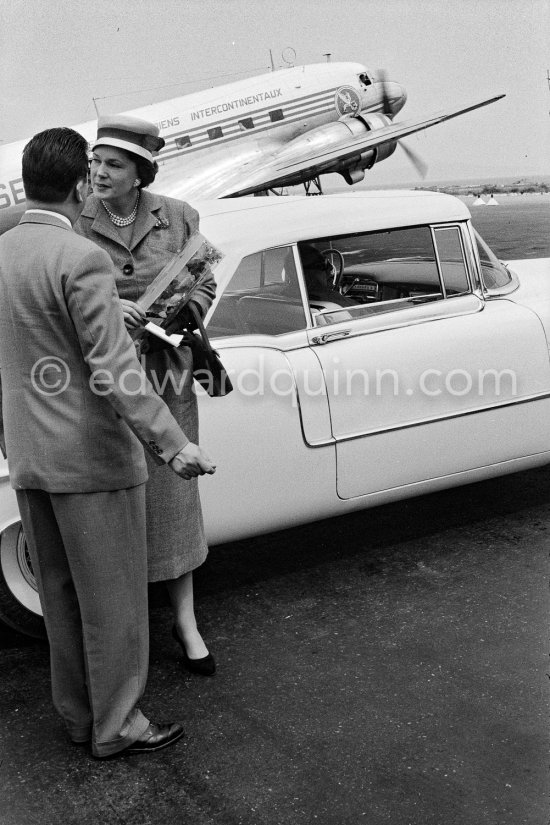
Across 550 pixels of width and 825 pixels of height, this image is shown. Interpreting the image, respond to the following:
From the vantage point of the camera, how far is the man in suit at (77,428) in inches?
85.0

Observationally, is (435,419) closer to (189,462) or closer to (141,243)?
(141,243)

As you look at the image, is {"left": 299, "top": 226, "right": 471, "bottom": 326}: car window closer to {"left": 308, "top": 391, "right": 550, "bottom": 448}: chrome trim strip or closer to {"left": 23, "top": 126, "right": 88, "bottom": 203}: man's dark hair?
{"left": 308, "top": 391, "right": 550, "bottom": 448}: chrome trim strip

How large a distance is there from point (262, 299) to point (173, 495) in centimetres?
100

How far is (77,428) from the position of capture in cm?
223

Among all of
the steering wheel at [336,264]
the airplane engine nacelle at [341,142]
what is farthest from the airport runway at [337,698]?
the airplane engine nacelle at [341,142]

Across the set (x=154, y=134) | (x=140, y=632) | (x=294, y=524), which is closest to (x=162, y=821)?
(x=140, y=632)

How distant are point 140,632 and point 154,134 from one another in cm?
154

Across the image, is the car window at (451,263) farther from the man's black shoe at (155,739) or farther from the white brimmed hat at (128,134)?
the man's black shoe at (155,739)

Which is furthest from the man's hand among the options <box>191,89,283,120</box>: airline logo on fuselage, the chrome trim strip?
<box>191,89,283,120</box>: airline logo on fuselage

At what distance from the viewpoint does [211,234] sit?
11.5 ft

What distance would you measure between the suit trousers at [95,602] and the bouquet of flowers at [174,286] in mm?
586

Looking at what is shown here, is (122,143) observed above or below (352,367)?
above

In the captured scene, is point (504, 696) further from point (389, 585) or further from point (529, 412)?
point (529, 412)

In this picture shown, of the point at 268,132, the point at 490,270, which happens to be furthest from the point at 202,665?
the point at 268,132
